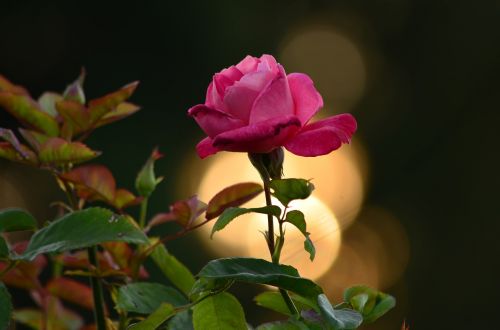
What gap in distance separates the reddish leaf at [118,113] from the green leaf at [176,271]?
117 millimetres

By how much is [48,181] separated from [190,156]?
44 cm

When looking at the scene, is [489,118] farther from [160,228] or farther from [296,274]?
[296,274]

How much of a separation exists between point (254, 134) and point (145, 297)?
120 millimetres

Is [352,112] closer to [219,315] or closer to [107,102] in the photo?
[107,102]

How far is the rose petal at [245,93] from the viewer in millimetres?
438

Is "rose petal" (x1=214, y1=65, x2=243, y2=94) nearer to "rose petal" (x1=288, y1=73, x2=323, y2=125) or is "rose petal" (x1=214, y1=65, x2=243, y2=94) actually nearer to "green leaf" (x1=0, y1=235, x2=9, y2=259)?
"rose petal" (x1=288, y1=73, x2=323, y2=125)

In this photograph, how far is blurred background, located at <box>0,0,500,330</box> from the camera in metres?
2.88

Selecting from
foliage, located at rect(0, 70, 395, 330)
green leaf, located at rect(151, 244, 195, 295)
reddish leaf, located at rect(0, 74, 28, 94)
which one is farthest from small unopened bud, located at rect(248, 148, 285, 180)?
reddish leaf, located at rect(0, 74, 28, 94)

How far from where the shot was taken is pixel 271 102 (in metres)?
0.43

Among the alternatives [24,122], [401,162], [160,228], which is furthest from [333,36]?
[24,122]

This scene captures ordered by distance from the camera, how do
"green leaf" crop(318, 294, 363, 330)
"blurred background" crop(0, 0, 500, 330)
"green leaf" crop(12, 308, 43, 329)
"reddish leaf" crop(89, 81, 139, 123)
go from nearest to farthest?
"green leaf" crop(318, 294, 363, 330) → "reddish leaf" crop(89, 81, 139, 123) → "green leaf" crop(12, 308, 43, 329) → "blurred background" crop(0, 0, 500, 330)

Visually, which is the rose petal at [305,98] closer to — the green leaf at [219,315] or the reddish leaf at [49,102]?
the green leaf at [219,315]

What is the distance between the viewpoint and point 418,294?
3.29m

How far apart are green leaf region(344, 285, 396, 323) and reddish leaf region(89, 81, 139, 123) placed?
215mm
